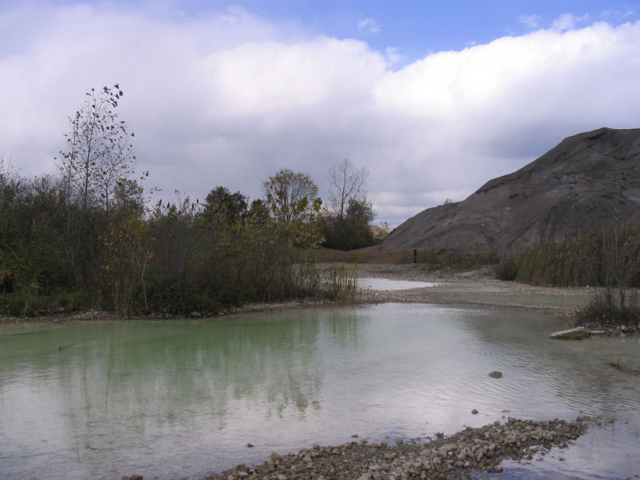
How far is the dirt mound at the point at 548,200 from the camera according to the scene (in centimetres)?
3534

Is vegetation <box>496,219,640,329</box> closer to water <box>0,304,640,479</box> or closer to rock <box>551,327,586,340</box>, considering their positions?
rock <box>551,327,586,340</box>

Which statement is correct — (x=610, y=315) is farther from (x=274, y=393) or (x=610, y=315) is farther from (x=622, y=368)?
(x=274, y=393)

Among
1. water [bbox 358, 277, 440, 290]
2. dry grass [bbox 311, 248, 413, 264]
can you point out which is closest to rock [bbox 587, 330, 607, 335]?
water [bbox 358, 277, 440, 290]

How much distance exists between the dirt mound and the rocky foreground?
30.8 meters

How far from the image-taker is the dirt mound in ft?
116

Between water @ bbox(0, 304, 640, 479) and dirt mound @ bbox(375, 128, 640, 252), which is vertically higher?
dirt mound @ bbox(375, 128, 640, 252)

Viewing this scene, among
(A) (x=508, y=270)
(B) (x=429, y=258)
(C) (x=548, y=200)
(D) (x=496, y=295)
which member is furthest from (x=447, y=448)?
(C) (x=548, y=200)

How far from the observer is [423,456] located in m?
3.65

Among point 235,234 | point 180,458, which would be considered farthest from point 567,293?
point 180,458

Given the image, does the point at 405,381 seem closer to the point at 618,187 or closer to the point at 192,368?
the point at 192,368

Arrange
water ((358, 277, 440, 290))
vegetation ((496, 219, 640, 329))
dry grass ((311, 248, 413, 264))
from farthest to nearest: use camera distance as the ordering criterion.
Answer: dry grass ((311, 248, 413, 264))
water ((358, 277, 440, 290))
vegetation ((496, 219, 640, 329))

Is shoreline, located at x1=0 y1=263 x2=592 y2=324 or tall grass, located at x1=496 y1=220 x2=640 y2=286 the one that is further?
tall grass, located at x1=496 y1=220 x2=640 y2=286

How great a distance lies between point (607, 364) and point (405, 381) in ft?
8.26

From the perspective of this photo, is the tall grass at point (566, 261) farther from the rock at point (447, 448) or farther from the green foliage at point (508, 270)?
the rock at point (447, 448)
